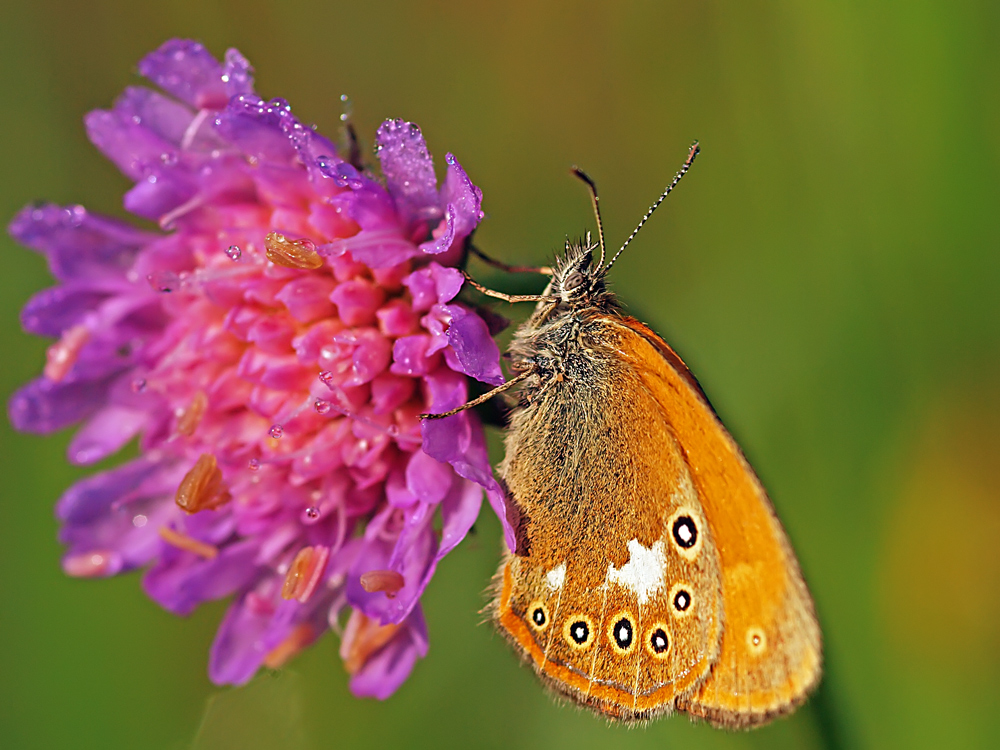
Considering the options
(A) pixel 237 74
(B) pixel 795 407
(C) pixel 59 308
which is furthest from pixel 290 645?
(B) pixel 795 407

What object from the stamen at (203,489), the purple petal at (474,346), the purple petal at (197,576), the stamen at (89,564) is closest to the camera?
the purple petal at (474,346)

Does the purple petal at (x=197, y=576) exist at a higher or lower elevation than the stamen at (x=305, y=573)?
lower

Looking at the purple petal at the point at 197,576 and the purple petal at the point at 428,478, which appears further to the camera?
the purple petal at the point at 197,576

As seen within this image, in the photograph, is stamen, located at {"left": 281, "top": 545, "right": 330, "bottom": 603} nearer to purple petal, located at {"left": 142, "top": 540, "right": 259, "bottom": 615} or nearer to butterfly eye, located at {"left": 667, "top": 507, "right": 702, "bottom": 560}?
purple petal, located at {"left": 142, "top": 540, "right": 259, "bottom": 615}

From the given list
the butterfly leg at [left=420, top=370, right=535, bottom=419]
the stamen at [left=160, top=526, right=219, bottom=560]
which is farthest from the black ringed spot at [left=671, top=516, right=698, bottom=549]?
the stamen at [left=160, top=526, right=219, bottom=560]

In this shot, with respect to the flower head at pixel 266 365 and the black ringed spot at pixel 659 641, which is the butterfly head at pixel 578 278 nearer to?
the flower head at pixel 266 365

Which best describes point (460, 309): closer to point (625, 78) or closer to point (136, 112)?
point (136, 112)

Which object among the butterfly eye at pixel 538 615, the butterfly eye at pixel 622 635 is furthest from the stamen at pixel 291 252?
the butterfly eye at pixel 622 635
